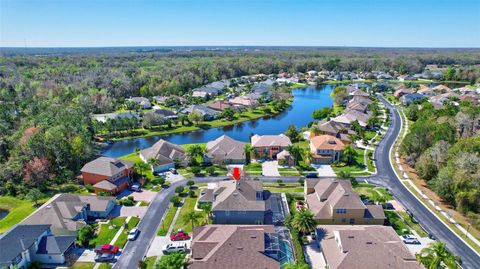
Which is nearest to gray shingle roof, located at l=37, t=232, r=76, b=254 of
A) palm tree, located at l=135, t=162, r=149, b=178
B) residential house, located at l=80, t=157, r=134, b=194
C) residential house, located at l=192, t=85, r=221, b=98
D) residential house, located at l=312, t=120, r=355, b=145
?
residential house, located at l=80, t=157, r=134, b=194

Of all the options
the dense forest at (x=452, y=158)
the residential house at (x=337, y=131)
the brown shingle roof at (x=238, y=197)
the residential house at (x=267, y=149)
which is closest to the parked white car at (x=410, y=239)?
the dense forest at (x=452, y=158)

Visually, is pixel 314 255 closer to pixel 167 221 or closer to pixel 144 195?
pixel 167 221

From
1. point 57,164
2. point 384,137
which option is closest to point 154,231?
point 57,164

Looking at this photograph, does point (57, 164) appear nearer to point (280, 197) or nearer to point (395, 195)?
point (280, 197)

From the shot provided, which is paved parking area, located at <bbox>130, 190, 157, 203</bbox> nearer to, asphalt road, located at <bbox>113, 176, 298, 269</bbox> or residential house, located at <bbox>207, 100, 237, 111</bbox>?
asphalt road, located at <bbox>113, 176, 298, 269</bbox>

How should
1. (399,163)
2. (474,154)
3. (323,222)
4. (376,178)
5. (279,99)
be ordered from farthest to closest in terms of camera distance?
(279,99) < (399,163) < (376,178) < (474,154) < (323,222)

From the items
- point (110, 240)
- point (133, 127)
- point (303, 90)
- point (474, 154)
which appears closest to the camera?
point (110, 240)

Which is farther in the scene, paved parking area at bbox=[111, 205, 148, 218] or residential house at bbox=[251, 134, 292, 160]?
residential house at bbox=[251, 134, 292, 160]

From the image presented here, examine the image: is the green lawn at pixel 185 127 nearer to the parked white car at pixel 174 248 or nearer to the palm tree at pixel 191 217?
the palm tree at pixel 191 217
